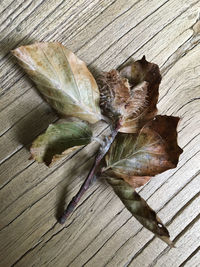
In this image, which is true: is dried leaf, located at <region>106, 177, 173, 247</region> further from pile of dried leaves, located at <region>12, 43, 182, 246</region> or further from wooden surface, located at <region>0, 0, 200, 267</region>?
wooden surface, located at <region>0, 0, 200, 267</region>

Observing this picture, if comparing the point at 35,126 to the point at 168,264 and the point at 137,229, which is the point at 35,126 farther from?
the point at 168,264

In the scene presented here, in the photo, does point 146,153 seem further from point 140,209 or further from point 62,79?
point 62,79

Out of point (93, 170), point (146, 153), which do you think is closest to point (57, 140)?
point (93, 170)

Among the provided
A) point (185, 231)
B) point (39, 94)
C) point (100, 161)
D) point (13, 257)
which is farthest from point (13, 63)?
point (185, 231)

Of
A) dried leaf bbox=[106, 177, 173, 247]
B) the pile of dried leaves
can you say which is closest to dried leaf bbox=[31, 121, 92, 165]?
the pile of dried leaves

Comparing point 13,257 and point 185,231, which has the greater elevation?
point 13,257

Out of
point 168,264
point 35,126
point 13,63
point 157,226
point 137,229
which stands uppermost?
point 13,63

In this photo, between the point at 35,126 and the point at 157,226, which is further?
the point at 35,126
